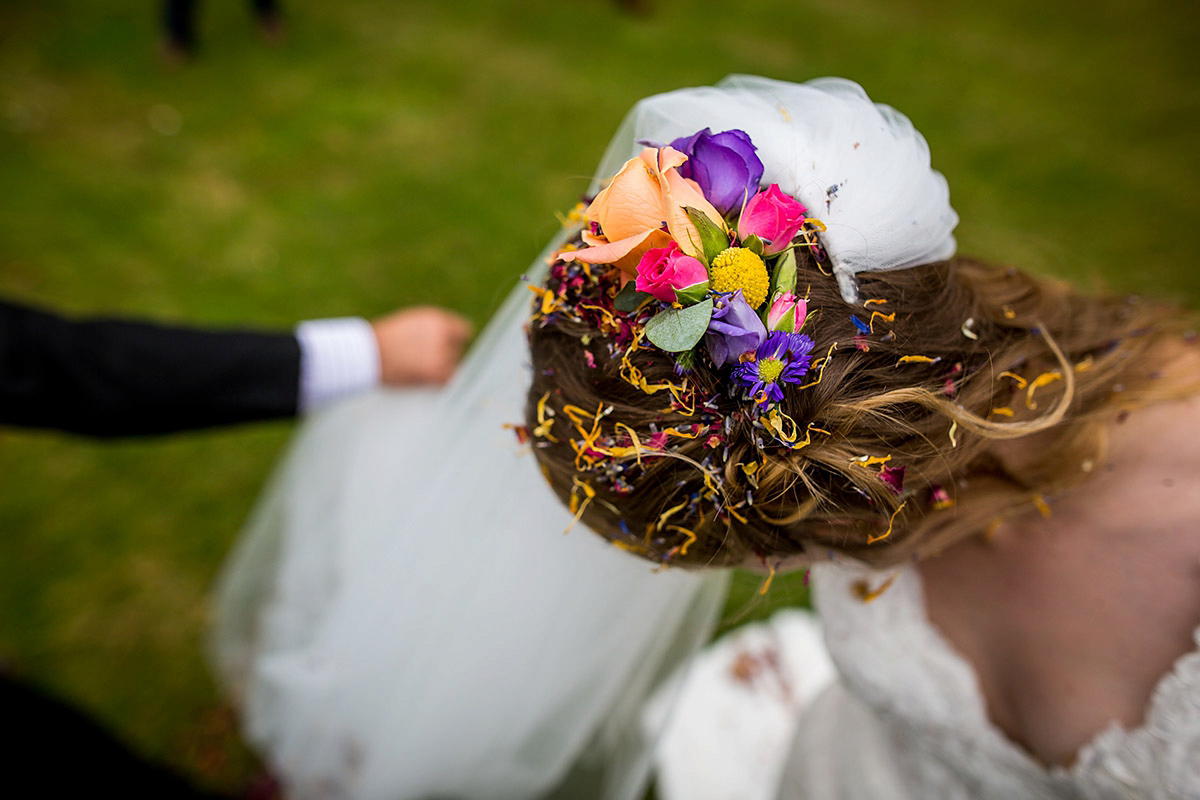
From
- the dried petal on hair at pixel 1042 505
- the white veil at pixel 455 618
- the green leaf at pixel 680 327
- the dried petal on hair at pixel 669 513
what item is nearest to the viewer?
the green leaf at pixel 680 327

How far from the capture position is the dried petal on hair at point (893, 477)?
87 centimetres

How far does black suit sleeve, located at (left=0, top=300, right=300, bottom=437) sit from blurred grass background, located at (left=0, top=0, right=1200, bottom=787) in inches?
46.4

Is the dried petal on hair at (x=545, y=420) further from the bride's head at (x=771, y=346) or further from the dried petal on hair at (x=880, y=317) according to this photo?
the dried petal on hair at (x=880, y=317)

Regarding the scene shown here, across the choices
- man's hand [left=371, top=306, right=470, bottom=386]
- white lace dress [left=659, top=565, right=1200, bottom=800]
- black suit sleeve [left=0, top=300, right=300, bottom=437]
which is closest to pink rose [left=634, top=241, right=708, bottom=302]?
white lace dress [left=659, top=565, right=1200, bottom=800]

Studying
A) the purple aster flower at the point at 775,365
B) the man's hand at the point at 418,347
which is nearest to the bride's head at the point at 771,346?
the purple aster flower at the point at 775,365

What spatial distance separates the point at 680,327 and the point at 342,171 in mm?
3759

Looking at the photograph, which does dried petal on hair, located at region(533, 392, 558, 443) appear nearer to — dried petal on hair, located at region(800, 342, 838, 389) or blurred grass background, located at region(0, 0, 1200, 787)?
dried petal on hair, located at region(800, 342, 838, 389)

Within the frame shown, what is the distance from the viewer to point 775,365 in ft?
2.61

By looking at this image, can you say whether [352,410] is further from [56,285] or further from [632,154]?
[56,285]

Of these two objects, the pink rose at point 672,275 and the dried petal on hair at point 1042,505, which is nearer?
the pink rose at point 672,275

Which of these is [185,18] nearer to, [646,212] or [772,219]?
[646,212]

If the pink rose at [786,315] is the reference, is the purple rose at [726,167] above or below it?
above

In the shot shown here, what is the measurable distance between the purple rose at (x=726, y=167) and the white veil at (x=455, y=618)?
0.32 meters

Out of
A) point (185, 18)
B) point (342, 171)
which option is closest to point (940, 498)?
point (342, 171)
